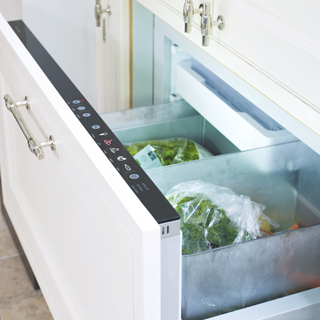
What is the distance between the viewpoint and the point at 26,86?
74 centimetres

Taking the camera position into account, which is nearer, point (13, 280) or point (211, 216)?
point (211, 216)

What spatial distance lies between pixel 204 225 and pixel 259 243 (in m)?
0.11

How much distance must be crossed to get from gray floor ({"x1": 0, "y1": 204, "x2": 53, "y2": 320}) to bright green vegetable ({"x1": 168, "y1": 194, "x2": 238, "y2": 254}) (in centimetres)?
67

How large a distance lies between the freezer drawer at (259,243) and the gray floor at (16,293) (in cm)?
64

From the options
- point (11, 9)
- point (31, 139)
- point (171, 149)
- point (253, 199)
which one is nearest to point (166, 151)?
point (171, 149)

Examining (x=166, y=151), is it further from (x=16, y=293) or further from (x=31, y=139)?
(x=16, y=293)

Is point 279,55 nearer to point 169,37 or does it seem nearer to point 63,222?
point 63,222

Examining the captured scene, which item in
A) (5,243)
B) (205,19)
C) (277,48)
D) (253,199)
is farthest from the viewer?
(5,243)

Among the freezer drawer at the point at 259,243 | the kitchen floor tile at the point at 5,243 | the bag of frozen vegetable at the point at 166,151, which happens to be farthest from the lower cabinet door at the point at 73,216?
the kitchen floor tile at the point at 5,243

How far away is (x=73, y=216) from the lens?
26.2 inches

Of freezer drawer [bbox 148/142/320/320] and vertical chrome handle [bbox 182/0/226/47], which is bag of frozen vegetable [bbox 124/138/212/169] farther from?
vertical chrome handle [bbox 182/0/226/47]

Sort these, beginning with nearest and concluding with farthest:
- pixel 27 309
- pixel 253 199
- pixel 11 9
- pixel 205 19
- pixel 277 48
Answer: pixel 277 48 < pixel 205 19 < pixel 253 199 < pixel 27 309 < pixel 11 9

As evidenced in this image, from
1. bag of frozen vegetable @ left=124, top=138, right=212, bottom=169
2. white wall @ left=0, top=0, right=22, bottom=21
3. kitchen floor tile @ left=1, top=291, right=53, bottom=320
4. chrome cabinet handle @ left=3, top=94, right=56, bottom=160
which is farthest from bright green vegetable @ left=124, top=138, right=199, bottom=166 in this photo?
white wall @ left=0, top=0, right=22, bottom=21

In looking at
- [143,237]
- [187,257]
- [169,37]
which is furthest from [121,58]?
[143,237]
